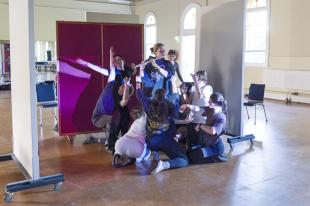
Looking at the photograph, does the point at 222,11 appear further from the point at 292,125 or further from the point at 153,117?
the point at 292,125

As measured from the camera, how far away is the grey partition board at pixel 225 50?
16.0ft

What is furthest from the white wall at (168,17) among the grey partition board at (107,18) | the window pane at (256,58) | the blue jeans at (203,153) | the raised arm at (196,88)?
the blue jeans at (203,153)

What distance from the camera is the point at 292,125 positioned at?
6.50 m

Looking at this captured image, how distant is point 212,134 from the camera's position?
13.8 feet

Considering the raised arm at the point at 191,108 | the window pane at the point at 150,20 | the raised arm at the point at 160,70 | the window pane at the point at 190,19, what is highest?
the window pane at the point at 150,20

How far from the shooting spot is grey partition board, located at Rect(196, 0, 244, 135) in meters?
4.87

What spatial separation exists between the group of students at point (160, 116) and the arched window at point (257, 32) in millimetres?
6380

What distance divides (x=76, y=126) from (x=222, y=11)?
2646mm

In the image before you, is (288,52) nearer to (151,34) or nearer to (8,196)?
(151,34)

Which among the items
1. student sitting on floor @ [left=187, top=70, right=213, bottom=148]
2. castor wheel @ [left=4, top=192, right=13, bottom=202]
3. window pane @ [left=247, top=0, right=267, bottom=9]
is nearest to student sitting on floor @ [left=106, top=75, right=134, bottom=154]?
student sitting on floor @ [left=187, top=70, right=213, bottom=148]

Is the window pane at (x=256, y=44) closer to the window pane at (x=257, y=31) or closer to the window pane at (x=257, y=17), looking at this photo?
the window pane at (x=257, y=31)

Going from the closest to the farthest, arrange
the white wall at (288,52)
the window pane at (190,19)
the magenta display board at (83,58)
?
the magenta display board at (83,58) < the white wall at (288,52) < the window pane at (190,19)

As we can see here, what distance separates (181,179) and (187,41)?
1153 cm

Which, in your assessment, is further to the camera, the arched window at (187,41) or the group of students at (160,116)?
the arched window at (187,41)
